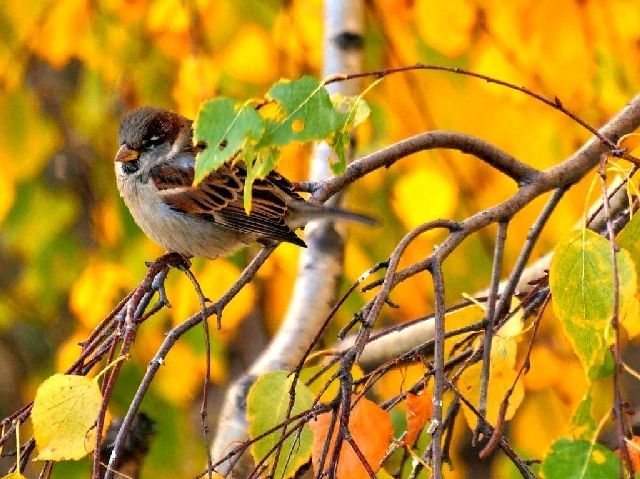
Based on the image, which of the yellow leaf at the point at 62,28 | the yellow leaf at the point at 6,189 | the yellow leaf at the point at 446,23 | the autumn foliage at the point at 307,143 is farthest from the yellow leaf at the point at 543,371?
the yellow leaf at the point at 62,28

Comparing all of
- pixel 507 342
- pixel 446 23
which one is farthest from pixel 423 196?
pixel 507 342

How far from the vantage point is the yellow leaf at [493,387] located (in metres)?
1.83

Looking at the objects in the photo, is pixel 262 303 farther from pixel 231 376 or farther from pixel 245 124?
pixel 245 124

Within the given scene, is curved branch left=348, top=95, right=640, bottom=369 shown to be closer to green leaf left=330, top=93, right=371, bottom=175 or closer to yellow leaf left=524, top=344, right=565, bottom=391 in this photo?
green leaf left=330, top=93, right=371, bottom=175

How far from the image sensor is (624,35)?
3.99 metres

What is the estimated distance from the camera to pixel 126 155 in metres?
3.16

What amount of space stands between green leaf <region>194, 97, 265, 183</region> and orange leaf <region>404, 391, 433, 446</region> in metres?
0.48

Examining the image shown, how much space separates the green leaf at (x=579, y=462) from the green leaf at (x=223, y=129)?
1.90ft

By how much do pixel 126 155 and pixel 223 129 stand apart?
1561mm

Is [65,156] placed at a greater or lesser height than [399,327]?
greater

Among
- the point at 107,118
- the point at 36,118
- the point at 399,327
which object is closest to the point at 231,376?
the point at 107,118

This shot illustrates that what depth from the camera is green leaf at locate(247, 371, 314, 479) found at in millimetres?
1820

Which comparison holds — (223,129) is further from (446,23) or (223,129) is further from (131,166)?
(446,23)

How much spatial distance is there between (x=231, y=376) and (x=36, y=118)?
2.74 m
